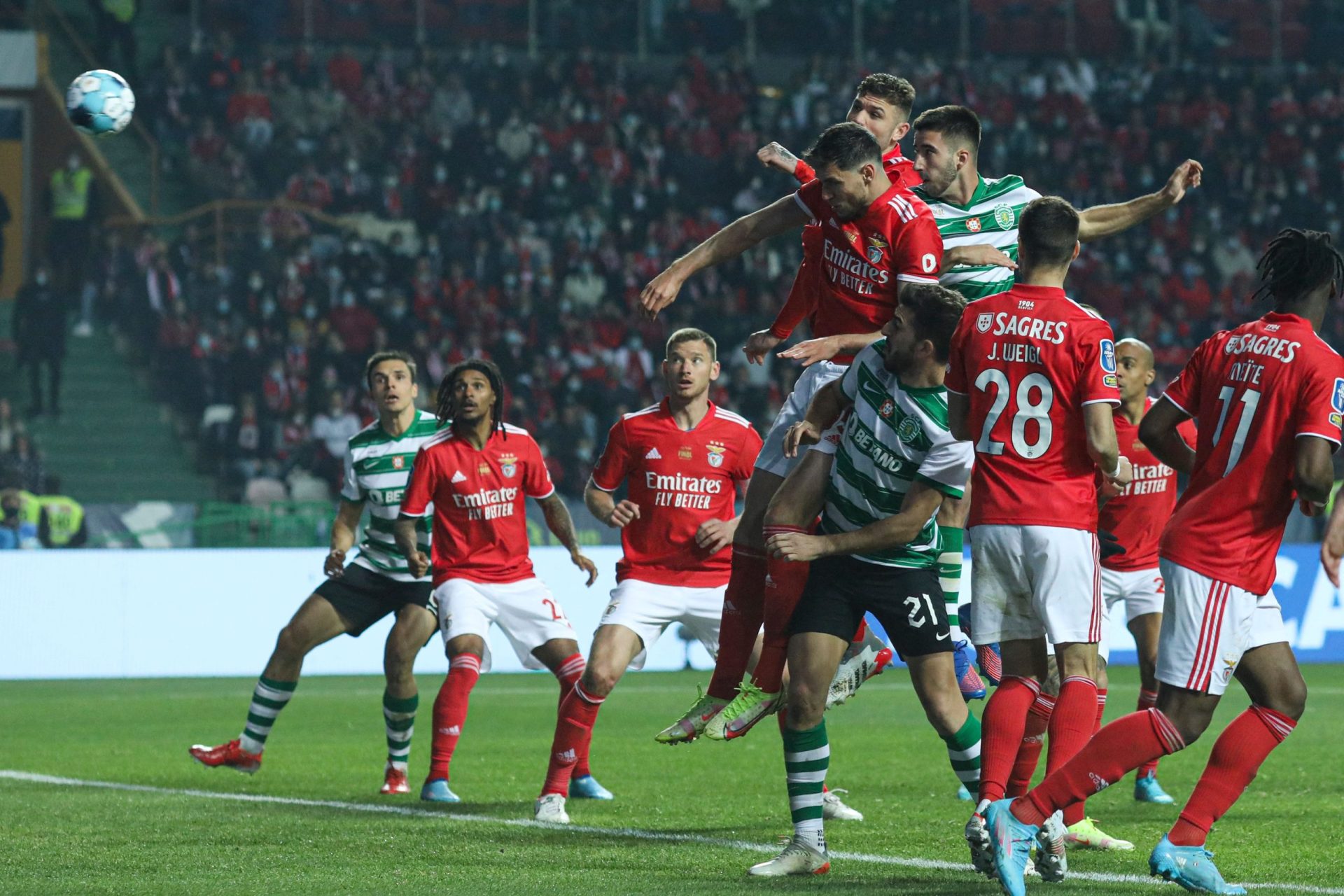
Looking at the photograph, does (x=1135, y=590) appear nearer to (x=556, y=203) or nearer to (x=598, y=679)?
(x=598, y=679)

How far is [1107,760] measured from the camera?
6.03m

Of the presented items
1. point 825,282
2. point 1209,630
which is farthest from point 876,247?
point 1209,630

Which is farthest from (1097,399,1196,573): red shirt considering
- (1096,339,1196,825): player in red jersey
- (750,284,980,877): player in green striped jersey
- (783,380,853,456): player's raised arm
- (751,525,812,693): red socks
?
(783,380,853,456): player's raised arm

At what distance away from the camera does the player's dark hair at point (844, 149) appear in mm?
6898

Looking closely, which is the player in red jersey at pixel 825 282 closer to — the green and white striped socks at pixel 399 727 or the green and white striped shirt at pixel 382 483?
the green and white striped socks at pixel 399 727

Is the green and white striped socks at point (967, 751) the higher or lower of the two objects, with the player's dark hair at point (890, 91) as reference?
lower

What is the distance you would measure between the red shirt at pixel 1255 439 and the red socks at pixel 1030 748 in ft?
4.37

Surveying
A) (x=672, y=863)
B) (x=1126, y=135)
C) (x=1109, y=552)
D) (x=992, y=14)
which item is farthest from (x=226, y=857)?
(x=992, y=14)

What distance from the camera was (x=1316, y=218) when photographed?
29.1 m

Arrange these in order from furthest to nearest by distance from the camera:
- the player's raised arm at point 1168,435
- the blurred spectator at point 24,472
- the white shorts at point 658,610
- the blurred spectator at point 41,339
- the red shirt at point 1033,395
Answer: the blurred spectator at point 41,339 < the blurred spectator at point 24,472 < the white shorts at point 658,610 < the red shirt at point 1033,395 < the player's raised arm at point 1168,435

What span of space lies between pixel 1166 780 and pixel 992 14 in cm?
2373

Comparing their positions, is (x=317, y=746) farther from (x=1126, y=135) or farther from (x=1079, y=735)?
(x=1126, y=135)

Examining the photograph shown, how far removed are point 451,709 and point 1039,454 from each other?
14.1ft

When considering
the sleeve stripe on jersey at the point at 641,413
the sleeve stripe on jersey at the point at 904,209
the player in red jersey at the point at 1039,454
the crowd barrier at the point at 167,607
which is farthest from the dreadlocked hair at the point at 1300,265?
the crowd barrier at the point at 167,607
